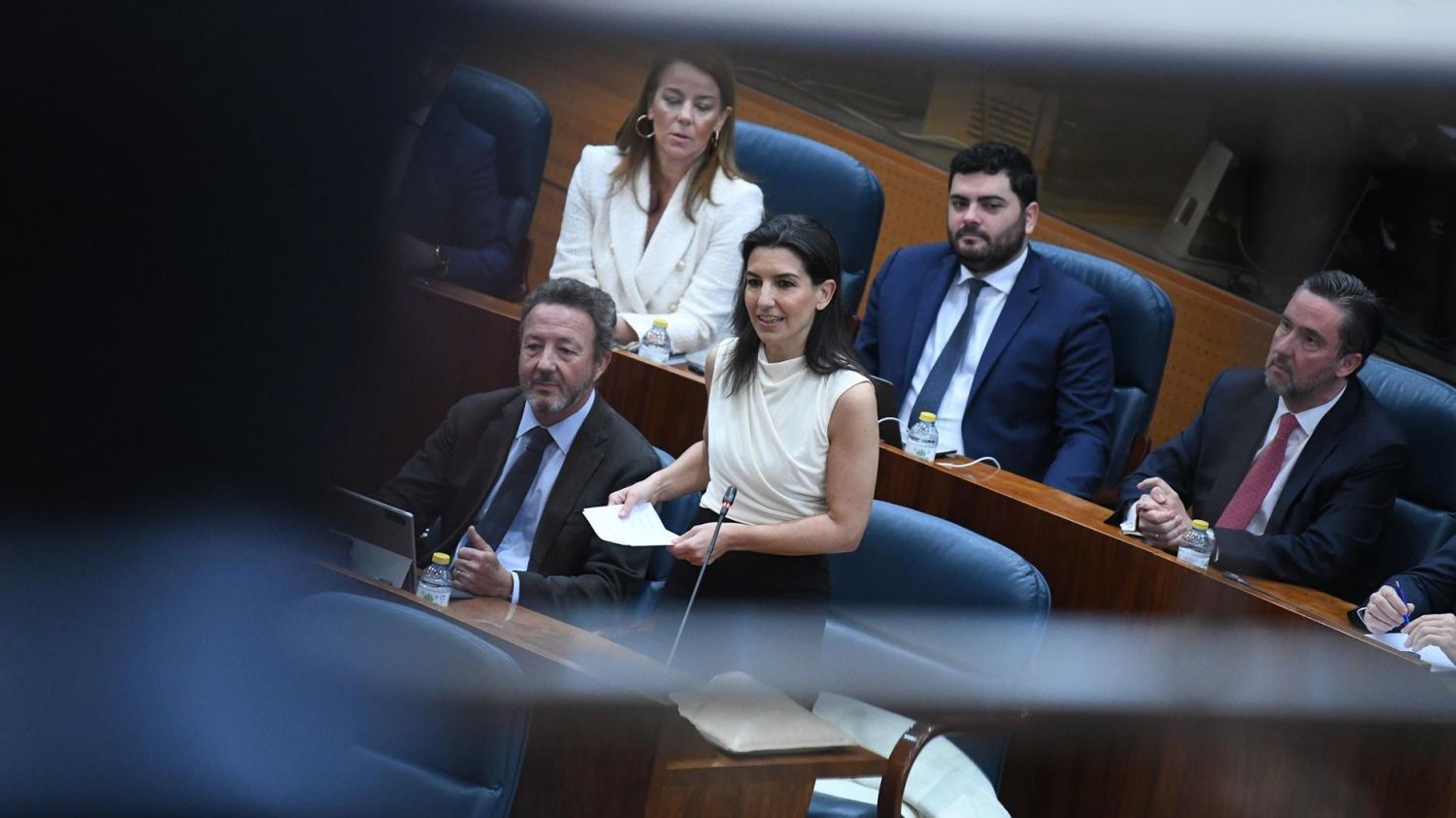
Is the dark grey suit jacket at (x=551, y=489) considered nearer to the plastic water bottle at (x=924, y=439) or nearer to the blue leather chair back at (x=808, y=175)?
the blue leather chair back at (x=808, y=175)

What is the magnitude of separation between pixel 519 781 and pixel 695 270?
0.63 feet

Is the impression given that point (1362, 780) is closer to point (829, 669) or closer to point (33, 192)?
point (829, 669)

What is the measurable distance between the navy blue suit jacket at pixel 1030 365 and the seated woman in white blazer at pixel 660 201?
88 mm

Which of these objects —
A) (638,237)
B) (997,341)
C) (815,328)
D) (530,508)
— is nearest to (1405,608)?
(997,341)

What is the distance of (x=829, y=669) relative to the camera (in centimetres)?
17

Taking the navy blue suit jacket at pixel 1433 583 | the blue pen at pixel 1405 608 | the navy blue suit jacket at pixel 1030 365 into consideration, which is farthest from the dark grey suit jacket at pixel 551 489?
the blue pen at pixel 1405 608

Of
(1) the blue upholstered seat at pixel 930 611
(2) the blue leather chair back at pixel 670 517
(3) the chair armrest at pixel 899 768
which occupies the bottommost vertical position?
(3) the chair armrest at pixel 899 768

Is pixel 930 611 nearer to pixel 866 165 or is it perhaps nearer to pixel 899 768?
pixel 866 165

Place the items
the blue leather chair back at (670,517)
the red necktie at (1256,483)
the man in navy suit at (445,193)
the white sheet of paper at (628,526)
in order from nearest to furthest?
the man in navy suit at (445,193) → the red necktie at (1256,483) → the white sheet of paper at (628,526) → the blue leather chair back at (670,517)

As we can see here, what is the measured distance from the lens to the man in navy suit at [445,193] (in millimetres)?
102

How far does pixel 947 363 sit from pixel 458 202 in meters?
0.62

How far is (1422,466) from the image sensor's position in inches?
31.6

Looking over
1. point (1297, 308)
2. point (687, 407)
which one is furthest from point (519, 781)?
point (687, 407)

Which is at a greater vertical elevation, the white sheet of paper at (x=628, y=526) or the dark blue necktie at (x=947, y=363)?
the dark blue necktie at (x=947, y=363)
